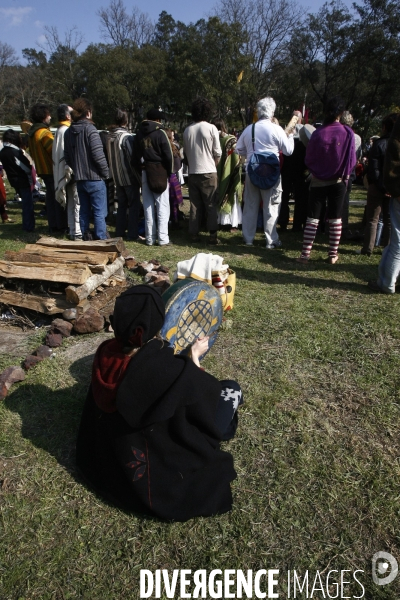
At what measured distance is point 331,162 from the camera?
5316mm

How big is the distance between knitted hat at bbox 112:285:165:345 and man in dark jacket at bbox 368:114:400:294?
343 cm

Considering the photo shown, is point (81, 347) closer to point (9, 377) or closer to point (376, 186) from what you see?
point (9, 377)

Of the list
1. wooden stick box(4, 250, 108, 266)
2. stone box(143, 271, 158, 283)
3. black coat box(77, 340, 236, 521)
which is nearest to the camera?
black coat box(77, 340, 236, 521)

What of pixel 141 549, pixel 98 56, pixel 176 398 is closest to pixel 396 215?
pixel 176 398

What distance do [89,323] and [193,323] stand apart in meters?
1.19

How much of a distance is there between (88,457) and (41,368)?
1356 mm

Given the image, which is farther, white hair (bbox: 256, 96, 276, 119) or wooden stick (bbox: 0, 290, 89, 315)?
white hair (bbox: 256, 96, 276, 119)

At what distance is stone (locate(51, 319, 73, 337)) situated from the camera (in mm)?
4020

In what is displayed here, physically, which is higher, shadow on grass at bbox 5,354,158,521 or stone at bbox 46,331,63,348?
stone at bbox 46,331,63,348

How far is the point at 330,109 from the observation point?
5.29m

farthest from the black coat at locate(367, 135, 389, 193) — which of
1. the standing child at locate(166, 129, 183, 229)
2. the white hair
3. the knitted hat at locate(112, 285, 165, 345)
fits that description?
the knitted hat at locate(112, 285, 165, 345)

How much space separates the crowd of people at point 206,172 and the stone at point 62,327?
285cm

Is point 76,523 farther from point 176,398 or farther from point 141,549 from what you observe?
point 176,398

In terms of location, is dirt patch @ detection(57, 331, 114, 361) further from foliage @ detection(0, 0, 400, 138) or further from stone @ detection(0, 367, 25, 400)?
foliage @ detection(0, 0, 400, 138)
